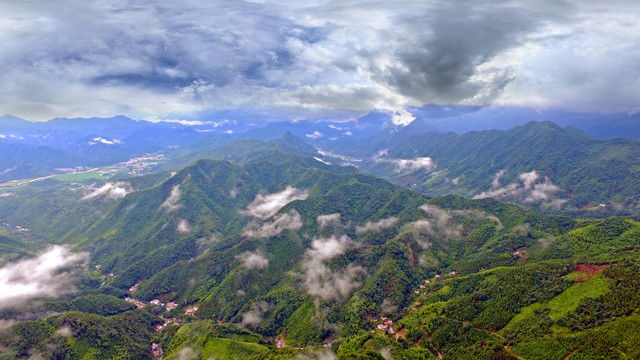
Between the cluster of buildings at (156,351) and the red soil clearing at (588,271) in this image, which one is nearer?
the red soil clearing at (588,271)

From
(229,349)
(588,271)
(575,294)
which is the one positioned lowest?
(229,349)

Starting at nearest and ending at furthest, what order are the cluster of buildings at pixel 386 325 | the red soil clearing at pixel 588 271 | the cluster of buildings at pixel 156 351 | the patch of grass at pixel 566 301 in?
the patch of grass at pixel 566 301
the red soil clearing at pixel 588 271
the cluster of buildings at pixel 386 325
the cluster of buildings at pixel 156 351

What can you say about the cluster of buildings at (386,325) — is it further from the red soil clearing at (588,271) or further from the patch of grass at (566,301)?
the red soil clearing at (588,271)

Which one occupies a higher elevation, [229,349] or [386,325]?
[229,349]

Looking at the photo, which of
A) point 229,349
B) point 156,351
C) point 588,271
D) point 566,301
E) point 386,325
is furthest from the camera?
point 156,351

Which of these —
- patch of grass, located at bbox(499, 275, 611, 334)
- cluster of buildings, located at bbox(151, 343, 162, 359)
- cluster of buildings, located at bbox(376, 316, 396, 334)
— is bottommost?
cluster of buildings, located at bbox(151, 343, 162, 359)

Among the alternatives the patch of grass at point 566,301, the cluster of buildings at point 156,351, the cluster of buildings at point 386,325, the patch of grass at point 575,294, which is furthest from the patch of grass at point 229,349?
the patch of grass at point 575,294

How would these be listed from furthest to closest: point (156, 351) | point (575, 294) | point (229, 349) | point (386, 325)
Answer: point (156, 351) < point (386, 325) < point (229, 349) < point (575, 294)

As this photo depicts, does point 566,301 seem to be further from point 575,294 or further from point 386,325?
point 386,325

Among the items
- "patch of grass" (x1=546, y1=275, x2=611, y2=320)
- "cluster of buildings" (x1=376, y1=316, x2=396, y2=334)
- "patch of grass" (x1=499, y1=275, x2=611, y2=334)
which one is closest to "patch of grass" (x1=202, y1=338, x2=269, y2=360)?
"cluster of buildings" (x1=376, y1=316, x2=396, y2=334)

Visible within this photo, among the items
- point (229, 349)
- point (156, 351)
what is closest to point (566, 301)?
point (229, 349)

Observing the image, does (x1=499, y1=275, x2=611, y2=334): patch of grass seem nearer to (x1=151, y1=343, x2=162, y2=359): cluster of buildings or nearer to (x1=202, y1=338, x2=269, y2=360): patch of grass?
(x1=202, y1=338, x2=269, y2=360): patch of grass
